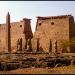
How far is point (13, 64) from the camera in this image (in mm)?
16156

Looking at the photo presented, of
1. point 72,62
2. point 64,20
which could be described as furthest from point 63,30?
point 72,62

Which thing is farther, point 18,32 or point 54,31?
point 18,32

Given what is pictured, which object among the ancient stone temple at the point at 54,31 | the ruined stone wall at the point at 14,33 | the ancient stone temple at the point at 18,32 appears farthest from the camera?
the ruined stone wall at the point at 14,33

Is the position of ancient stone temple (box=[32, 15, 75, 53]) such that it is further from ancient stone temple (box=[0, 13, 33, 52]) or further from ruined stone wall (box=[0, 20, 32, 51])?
ruined stone wall (box=[0, 20, 32, 51])

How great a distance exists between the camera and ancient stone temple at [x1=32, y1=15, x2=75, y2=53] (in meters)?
45.4

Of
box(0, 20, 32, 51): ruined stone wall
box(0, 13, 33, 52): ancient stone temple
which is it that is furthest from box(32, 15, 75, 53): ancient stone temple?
box(0, 20, 32, 51): ruined stone wall

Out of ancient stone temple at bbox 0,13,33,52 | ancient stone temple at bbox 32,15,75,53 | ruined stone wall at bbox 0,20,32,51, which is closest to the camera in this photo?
ancient stone temple at bbox 32,15,75,53

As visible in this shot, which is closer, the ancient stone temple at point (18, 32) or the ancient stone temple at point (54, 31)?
the ancient stone temple at point (54, 31)

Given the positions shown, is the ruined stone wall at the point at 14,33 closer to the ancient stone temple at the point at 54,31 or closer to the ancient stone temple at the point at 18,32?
the ancient stone temple at the point at 18,32

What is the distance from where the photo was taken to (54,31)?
4756cm

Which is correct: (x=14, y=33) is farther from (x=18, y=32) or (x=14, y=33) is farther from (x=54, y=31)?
(x=54, y=31)

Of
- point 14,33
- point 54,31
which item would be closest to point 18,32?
point 14,33

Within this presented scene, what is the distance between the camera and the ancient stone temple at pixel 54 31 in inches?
1786

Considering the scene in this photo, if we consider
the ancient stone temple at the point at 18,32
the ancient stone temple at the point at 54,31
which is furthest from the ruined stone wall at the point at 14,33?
the ancient stone temple at the point at 54,31
